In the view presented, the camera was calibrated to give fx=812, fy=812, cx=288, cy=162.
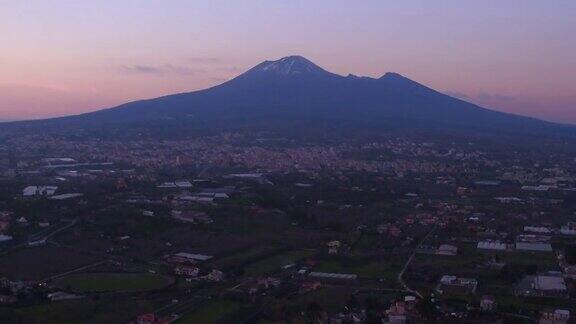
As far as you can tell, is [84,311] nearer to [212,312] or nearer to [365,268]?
[212,312]

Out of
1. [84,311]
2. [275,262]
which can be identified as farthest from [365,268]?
[84,311]

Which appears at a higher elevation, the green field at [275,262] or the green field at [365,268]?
the green field at [275,262]

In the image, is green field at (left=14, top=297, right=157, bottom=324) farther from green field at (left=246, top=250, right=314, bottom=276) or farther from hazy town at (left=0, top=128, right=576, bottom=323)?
green field at (left=246, top=250, right=314, bottom=276)

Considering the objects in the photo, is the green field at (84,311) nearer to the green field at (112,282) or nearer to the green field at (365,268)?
the green field at (112,282)

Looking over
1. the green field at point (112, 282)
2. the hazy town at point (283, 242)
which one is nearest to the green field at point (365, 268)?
the hazy town at point (283, 242)

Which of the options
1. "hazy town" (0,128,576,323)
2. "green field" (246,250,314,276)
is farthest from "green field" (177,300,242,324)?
"green field" (246,250,314,276)

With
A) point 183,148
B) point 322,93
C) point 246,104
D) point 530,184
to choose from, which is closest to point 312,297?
point 530,184
